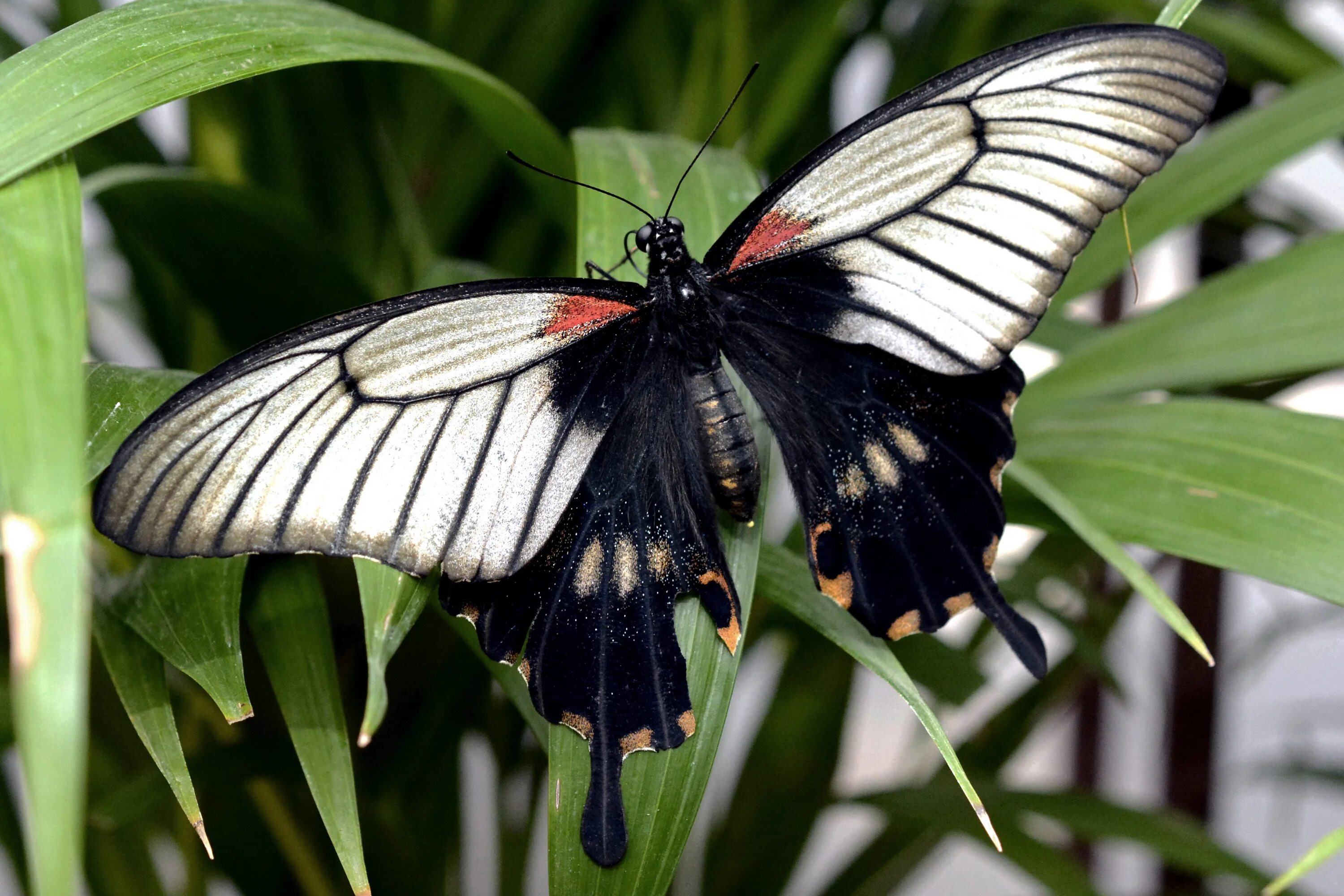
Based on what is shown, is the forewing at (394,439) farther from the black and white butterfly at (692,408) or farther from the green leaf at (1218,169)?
the green leaf at (1218,169)

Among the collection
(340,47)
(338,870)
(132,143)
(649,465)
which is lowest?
(338,870)

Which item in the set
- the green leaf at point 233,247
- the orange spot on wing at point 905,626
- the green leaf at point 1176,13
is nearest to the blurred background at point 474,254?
the green leaf at point 233,247

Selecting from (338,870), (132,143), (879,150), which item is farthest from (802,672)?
(132,143)

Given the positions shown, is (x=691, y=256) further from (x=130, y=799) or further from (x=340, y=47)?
(x=130, y=799)

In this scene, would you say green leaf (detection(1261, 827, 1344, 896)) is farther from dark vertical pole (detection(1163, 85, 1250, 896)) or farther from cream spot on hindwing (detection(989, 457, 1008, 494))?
dark vertical pole (detection(1163, 85, 1250, 896))

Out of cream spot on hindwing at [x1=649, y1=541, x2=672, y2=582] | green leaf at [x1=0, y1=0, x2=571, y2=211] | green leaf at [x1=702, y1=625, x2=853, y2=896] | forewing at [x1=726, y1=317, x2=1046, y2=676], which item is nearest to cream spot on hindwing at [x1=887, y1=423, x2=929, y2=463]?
forewing at [x1=726, y1=317, x2=1046, y2=676]

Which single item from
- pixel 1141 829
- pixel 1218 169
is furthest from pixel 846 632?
pixel 1141 829

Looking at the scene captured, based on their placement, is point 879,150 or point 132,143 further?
point 132,143
